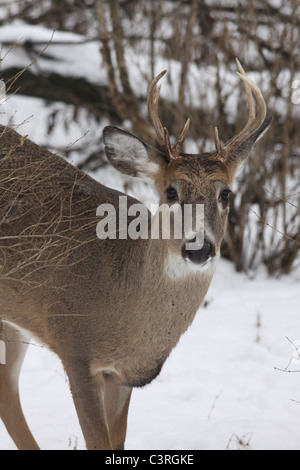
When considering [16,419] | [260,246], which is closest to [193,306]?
[16,419]

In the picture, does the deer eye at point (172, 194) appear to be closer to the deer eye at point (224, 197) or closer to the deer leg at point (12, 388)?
the deer eye at point (224, 197)

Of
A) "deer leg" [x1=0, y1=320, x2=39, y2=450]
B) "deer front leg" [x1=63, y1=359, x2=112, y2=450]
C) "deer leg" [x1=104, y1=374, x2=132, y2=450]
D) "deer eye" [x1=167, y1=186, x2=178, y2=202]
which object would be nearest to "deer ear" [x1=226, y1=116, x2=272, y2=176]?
"deer eye" [x1=167, y1=186, x2=178, y2=202]

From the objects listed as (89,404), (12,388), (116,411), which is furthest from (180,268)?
(12,388)

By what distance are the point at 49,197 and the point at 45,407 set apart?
5.77 feet

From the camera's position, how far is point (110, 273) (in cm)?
417

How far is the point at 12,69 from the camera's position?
9.41 metres

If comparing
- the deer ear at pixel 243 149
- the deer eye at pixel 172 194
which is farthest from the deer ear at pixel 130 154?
the deer ear at pixel 243 149

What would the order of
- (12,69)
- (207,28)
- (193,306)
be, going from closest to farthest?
(193,306) → (207,28) → (12,69)

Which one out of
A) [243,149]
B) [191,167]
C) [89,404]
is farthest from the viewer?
[243,149]

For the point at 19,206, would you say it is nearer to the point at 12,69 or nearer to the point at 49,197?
the point at 49,197

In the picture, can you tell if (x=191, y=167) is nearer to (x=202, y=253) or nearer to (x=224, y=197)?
(x=224, y=197)

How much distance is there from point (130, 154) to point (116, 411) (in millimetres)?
Answer: 1579

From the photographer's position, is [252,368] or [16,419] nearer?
[16,419]

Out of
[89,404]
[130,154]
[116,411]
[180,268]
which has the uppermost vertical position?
[130,154]
